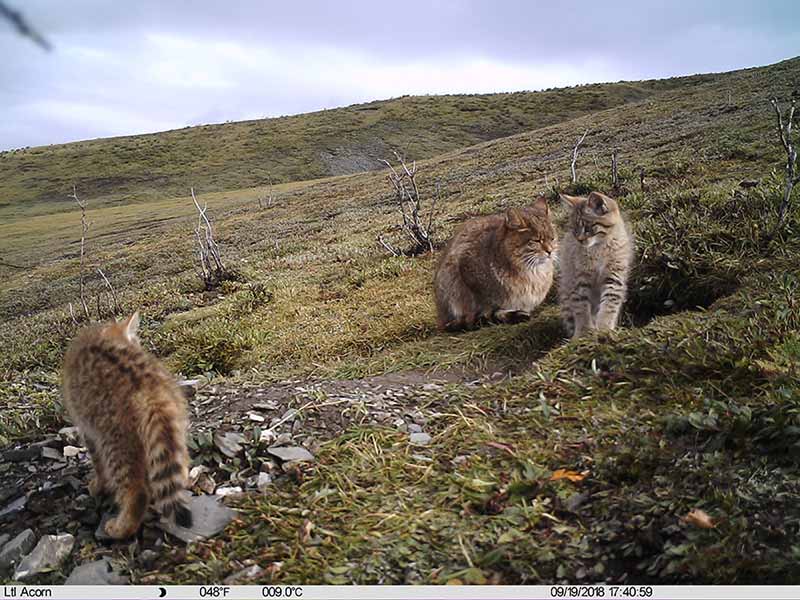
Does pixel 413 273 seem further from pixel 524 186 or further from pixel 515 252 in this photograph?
pixel 524 186

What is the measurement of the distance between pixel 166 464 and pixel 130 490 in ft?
0.89

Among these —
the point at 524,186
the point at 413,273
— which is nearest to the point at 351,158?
the point at 524,186

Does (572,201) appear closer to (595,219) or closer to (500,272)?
(595,219)

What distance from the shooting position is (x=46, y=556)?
3.82m

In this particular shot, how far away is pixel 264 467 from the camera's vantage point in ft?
14.8

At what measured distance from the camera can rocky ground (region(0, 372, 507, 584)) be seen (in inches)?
150

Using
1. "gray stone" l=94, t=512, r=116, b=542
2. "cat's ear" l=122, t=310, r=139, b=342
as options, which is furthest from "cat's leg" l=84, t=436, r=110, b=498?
"cat's ear" l=122, t=310, r=139, b=342

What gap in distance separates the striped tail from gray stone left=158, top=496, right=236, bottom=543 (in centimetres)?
4

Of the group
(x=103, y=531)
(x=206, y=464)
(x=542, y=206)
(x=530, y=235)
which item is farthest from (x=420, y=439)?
(x=542, y=206)

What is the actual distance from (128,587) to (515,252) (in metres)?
5.86

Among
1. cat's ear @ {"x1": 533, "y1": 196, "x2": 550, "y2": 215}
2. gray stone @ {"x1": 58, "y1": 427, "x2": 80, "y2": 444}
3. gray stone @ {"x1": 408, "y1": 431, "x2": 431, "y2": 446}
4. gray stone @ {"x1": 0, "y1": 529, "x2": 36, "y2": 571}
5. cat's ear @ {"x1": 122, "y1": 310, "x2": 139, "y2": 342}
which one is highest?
cat's ear @ {"x1": 533, "y1": 196, "x2": 550, "y2": 215}

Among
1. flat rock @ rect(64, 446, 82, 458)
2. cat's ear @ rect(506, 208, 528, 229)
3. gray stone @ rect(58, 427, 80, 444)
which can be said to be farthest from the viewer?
cat's ear @ rect(506, 208, 528, 229)

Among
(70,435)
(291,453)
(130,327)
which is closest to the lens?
(291,453)

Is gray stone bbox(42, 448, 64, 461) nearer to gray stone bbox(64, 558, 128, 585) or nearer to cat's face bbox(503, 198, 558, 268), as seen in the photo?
gray stone bbox(64, 558, 128, 585)
